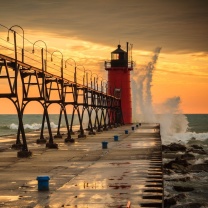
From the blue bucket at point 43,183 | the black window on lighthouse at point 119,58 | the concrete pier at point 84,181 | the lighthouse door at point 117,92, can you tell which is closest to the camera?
the concrete pier at point 84,181

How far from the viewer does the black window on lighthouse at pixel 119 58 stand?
78.7 m

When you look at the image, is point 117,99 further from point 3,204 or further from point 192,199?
point 3,204

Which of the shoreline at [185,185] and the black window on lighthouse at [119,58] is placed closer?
the shoreline at [185,185]

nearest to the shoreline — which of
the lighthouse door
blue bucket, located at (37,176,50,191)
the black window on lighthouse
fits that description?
blue bucket, located at (37,176,50,191)

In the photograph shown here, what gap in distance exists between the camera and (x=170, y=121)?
110500 mm

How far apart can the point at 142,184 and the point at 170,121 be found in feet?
318

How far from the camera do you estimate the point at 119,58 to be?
79000 mm

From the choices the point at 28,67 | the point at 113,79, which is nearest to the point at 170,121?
the point at 113,79

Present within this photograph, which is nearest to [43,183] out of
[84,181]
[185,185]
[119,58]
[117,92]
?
[84,181]

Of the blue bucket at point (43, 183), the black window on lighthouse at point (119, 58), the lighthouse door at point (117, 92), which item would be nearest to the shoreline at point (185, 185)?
the blue bucket at point (43, 183)

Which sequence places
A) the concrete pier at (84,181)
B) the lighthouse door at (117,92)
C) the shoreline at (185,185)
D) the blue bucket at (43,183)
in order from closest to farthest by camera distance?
1. the concrete pier at (84,181)
2. the blue bucket at (43,183)
3. the shoreline at (185,185)
4. the lighthouse door at (117,92)

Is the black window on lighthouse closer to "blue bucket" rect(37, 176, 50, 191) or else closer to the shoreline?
the shoreline

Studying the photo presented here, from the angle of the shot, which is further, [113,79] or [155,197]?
[113,79]

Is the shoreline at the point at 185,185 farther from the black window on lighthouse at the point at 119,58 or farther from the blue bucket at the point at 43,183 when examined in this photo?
the black window on lighthouse at the point at 119,58
